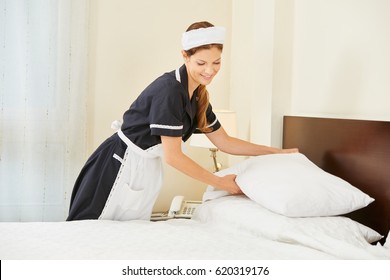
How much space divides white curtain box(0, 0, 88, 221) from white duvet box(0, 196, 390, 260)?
148cm

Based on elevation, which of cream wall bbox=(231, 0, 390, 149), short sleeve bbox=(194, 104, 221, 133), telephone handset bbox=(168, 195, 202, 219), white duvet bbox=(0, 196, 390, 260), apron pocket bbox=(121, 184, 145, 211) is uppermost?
cream wall bbox=(231, 0, 390, 149)

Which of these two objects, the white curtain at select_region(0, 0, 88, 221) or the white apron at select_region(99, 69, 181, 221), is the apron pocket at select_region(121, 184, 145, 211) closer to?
the white apron at select_region(99, 69, 181, 221)

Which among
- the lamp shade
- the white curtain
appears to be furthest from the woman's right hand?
the white curtain

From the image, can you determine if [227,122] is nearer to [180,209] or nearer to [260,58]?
[260,58]

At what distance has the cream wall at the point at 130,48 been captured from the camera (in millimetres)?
3324

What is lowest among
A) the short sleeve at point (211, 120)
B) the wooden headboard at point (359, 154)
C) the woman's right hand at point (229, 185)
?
the woman's right hand at point (229, 185)

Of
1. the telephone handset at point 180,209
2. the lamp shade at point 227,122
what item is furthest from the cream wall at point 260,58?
the telephone handset at point 180,209

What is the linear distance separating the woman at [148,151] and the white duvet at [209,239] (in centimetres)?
13

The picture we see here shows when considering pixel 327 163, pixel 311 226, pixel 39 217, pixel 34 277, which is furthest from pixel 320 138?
pixel 39 217

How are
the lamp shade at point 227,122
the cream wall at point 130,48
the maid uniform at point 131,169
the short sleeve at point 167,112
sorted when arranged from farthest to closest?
the cream wall at point 130,48 → the lamp shade at point 227,122 → the maid uniform at point 131,169 → the short sleeve at point 167,112

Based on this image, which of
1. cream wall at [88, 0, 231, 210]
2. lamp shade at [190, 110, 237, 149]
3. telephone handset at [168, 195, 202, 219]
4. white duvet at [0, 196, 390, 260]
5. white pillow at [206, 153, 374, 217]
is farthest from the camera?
cream wall at [88, 0, 231, 210]

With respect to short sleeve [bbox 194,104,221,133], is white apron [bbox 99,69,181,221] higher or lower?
lower

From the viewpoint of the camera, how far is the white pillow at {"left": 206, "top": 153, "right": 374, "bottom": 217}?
1672 mm

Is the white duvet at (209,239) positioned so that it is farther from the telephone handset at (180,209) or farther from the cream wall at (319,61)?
the telephone handset at (180,209)
